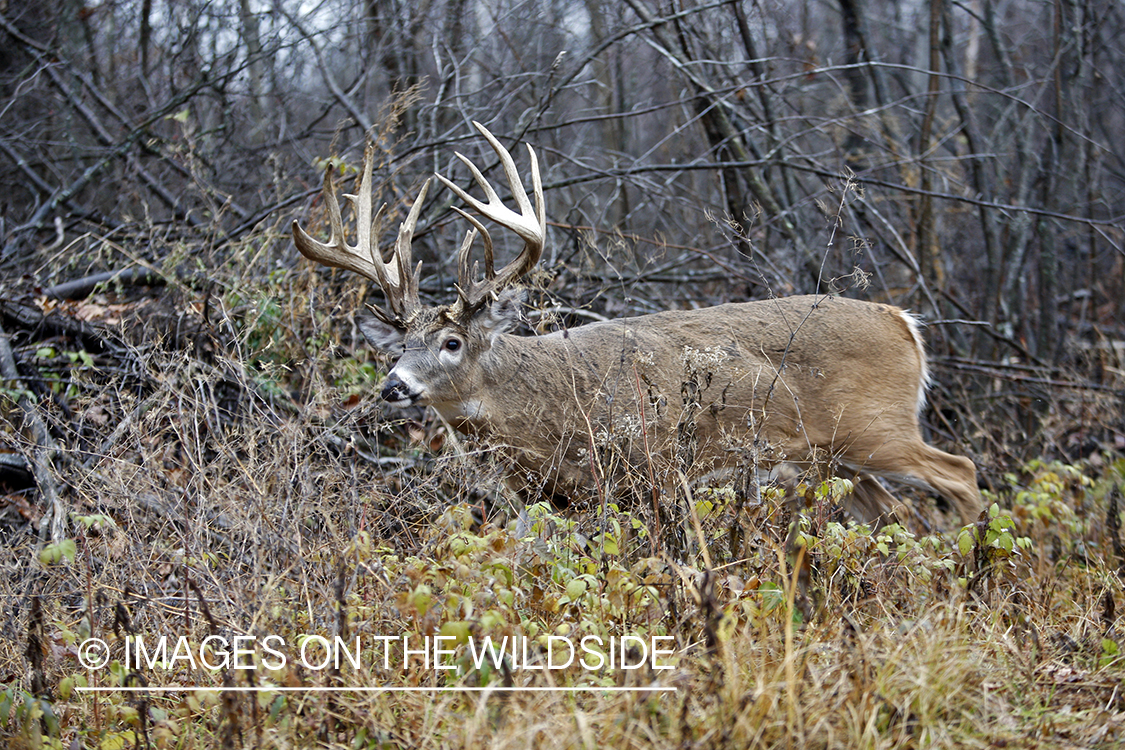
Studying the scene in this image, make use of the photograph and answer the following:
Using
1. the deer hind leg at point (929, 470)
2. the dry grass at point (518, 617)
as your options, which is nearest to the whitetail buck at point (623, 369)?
the deer hind leg at point (929, 470)

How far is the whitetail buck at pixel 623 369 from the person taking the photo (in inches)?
188

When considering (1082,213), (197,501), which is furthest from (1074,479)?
(197,501)

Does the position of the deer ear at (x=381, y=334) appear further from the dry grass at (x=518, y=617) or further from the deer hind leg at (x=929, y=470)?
the deer hind leg at (x=929, y=470)

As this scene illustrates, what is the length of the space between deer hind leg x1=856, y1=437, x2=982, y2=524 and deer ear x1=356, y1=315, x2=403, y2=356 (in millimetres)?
2721

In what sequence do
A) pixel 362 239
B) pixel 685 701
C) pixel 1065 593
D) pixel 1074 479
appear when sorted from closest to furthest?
pixel 685 701 → pixel 1065 593 → pixel 362 239 → pixel 1074 479

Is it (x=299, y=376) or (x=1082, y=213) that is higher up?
(x=299, y=376)

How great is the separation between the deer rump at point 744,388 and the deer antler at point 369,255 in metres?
0.54

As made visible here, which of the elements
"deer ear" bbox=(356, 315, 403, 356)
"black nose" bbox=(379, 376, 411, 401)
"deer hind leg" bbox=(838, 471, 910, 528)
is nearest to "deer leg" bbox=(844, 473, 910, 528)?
"deer hind leg" bbox=(838, 471, 910, 528)

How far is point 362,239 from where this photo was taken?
500 centimetres

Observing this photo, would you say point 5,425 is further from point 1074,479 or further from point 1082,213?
point 1082,213

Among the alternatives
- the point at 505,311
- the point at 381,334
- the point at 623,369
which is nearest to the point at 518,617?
the point at 623,369

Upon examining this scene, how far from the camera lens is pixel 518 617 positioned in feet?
10.7

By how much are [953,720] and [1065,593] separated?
1.82 meters

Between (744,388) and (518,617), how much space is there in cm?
223
